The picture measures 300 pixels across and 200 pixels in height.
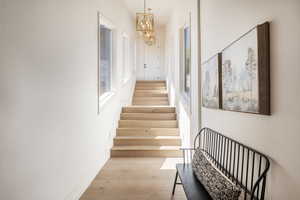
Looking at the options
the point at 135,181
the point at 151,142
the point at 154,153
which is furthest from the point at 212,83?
the point at 151,142

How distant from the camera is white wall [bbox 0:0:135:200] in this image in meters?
1.65

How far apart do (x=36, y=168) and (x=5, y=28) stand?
1.14 m

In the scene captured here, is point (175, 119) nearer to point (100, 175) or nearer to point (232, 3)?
point (100, 175)

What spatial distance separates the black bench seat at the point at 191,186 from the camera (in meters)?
2.12

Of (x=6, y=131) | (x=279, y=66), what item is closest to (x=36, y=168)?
(x=6, y=131)

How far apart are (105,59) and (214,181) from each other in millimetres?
3737

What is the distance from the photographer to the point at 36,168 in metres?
1.99

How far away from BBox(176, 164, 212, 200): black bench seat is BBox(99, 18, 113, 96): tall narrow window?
2.51 metres

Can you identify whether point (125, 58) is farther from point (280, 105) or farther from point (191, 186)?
point (280, 105)

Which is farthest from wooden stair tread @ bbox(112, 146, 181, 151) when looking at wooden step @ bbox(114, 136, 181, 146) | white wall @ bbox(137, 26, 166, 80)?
white wall @ bbox(137, 26, 166, 80)

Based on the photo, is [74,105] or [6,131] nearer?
[6,131]

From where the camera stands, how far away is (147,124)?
18.6ft

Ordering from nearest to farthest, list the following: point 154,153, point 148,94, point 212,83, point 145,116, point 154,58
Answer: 1. point 212,83
2. point 154,153
3. point 145,116
4. point 148,94
5. point 154,58

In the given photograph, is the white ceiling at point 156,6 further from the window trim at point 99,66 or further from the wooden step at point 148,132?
the wooden step at point 148,132
